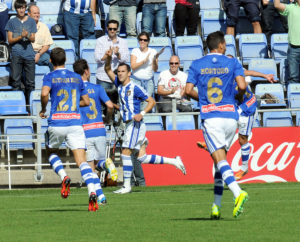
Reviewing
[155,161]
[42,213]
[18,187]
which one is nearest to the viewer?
[42,213]

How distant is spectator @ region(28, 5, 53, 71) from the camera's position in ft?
61.1

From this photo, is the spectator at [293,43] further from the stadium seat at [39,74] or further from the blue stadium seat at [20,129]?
the blue stadium seat at [20,129]

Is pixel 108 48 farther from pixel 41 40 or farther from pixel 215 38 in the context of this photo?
pixel 215 38

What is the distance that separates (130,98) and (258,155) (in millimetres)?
3758

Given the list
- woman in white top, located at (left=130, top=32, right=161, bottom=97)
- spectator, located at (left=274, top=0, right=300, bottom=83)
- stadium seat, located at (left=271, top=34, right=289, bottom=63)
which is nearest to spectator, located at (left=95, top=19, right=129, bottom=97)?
woman in white top, located at (left=130, top=32, right=161, bottom=97)

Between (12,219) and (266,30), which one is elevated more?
(266,30)

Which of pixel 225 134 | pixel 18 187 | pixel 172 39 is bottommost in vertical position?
Result: pixel 18 187

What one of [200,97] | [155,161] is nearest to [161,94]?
[155,161]

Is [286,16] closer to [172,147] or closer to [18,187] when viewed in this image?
[172,147]

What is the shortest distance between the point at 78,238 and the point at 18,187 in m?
10.4

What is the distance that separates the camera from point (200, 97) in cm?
956

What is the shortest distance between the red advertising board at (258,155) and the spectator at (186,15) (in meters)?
4.11

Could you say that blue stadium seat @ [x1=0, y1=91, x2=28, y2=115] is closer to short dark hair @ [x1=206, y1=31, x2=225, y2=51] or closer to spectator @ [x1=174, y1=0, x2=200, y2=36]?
spectator @ [x1=174, y1=0, x2=200, y2=36]

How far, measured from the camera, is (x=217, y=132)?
30.5 feet
